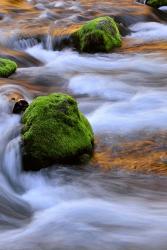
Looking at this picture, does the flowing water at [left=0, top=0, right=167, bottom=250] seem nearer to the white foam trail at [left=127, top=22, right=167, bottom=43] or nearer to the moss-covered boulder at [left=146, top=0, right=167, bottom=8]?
the white foam trail at [left=127, top=22, right=167, bottom=43]

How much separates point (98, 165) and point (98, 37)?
19.6 ft

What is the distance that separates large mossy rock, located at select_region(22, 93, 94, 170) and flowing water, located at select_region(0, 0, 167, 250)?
0.44ft

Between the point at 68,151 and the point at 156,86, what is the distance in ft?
10.9

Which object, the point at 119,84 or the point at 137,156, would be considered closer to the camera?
the point at 137,156

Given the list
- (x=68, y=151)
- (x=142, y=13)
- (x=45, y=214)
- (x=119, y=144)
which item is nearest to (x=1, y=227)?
(x=45, y=214)

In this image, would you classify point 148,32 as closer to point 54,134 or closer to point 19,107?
point 19,107

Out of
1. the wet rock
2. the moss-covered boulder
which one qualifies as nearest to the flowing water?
the wet rock

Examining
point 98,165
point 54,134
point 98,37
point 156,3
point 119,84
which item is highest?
point 156,3

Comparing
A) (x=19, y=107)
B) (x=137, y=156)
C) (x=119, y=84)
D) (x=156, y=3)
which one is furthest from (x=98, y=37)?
(x=156, y=3)

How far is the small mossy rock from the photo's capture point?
10.9 meters

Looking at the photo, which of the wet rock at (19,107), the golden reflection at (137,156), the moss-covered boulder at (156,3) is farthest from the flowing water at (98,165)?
the moss-covered boulder at (156,3)

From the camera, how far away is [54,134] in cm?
542

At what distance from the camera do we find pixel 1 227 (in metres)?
4.41

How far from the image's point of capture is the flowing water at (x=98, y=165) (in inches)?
165
